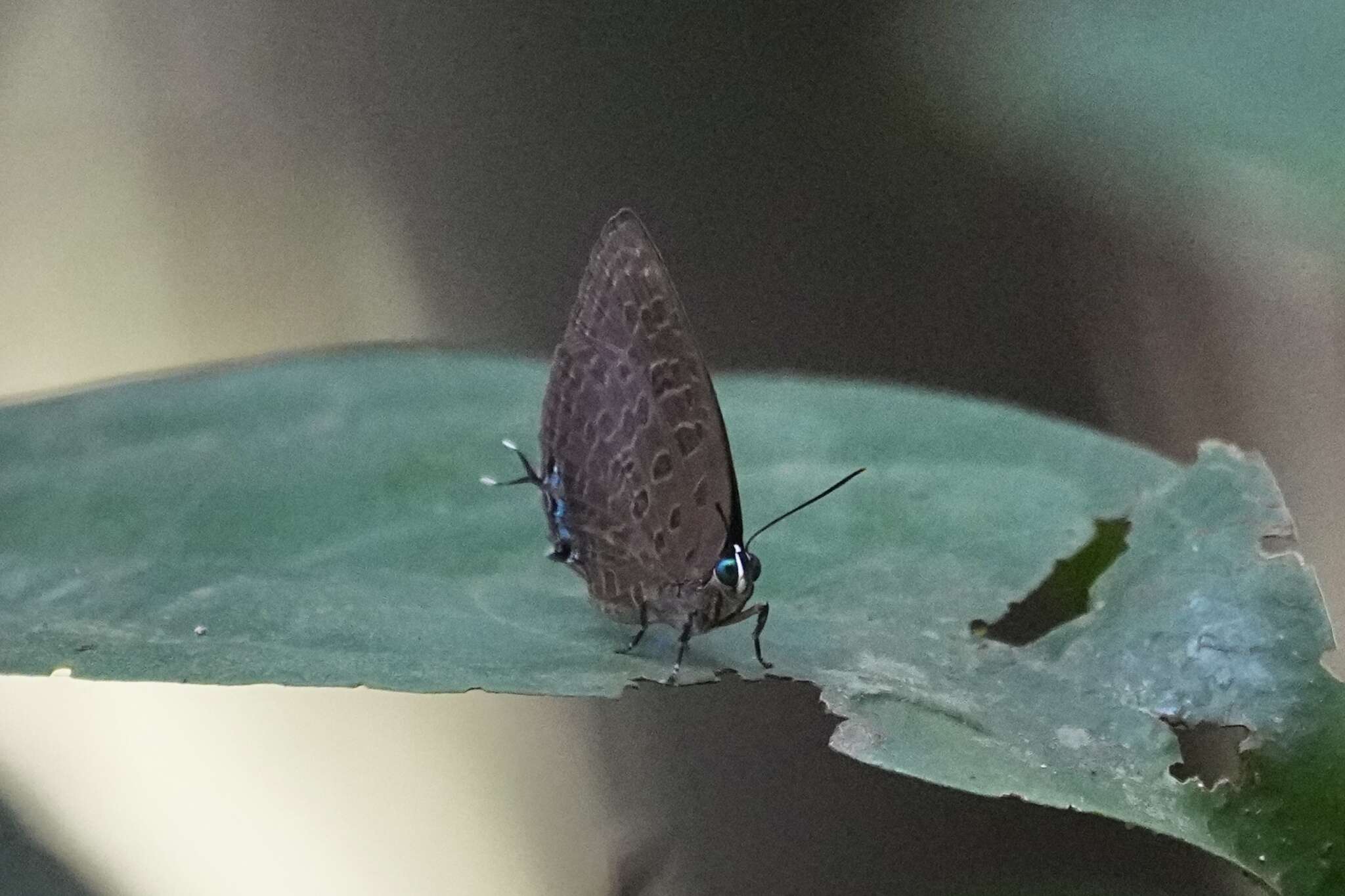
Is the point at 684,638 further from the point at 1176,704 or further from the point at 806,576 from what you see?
the point at 1176,704

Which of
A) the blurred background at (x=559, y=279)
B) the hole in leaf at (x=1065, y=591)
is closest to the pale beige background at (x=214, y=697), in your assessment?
the blurred background at (x=559, y=279)

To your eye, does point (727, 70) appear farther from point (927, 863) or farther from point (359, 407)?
point (927, 863)

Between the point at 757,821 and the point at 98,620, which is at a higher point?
the point at 98,620

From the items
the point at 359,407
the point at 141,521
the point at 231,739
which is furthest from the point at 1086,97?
the point at 231,739

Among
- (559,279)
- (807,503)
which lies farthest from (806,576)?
(559,279)

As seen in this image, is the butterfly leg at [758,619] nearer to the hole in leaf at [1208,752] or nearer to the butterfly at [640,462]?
the butterfly at [640,462]
